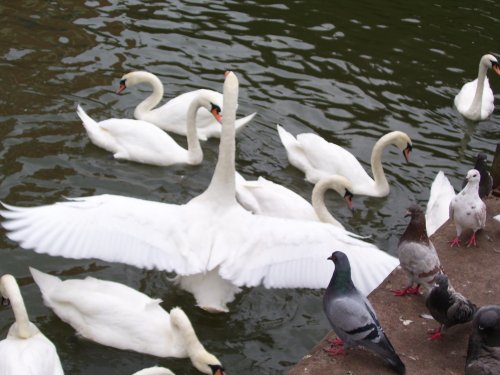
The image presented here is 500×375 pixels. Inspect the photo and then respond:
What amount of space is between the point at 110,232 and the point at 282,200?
2.07 metres

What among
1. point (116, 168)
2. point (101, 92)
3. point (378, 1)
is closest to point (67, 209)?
point (116, 168)

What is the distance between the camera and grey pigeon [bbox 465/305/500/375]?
16.1 ft

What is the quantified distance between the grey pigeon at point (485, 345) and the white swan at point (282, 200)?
9.64ft

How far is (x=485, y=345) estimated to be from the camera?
4.98 meters

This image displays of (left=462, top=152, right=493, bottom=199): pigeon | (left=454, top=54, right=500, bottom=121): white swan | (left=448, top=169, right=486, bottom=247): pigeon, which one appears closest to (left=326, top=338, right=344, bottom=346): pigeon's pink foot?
(left=448, top=169, right=486, bottom=247): pigeon

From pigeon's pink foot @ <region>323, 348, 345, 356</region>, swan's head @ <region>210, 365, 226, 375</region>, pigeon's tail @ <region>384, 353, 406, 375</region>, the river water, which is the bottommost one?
the river water

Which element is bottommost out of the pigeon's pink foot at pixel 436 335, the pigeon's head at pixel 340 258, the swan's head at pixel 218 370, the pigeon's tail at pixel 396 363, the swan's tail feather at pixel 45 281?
the swan's head at pixel 218 370

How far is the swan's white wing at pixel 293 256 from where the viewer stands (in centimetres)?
615

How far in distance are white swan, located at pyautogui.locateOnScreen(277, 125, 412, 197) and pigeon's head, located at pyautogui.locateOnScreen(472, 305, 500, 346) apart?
381 centimetres

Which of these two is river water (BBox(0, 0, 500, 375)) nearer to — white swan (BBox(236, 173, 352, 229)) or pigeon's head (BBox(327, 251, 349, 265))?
white swan (BBox(236, 173, 352, 229))

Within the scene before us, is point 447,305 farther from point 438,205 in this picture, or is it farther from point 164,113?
point 164,113

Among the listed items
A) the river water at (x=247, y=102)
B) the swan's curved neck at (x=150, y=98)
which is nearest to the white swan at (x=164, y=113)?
the swan's curved neck at (x=150, y=98)

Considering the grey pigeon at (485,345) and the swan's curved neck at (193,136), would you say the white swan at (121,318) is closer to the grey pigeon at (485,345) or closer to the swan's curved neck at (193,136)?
the grey pigeon at (485,345)

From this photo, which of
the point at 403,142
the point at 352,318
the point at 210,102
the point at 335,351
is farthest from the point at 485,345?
the point at 210,102
